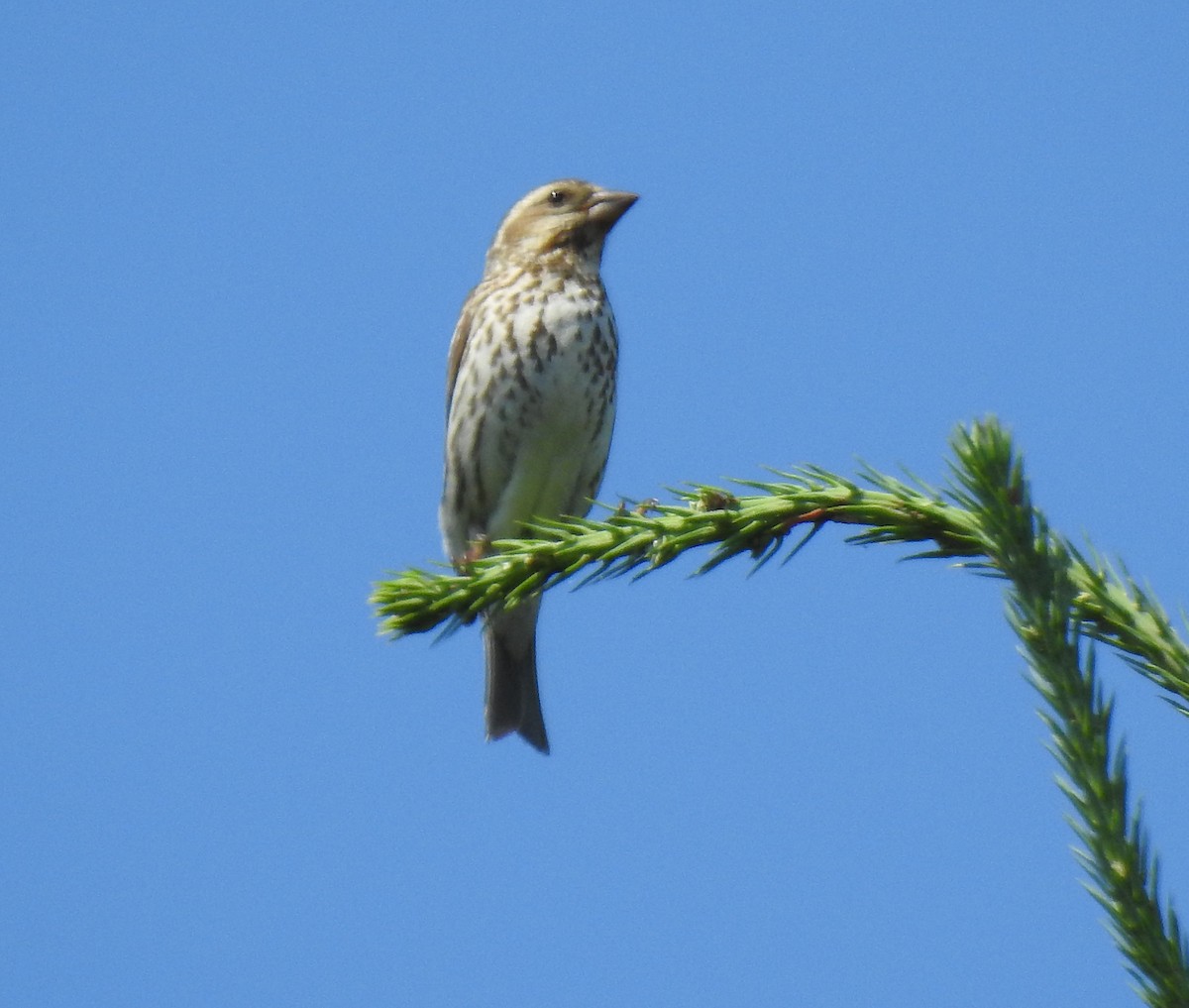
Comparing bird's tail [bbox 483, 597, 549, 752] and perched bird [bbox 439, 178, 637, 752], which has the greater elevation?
perched bird [bbox 439, 178, 637, 752]

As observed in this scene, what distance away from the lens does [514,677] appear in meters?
8.34

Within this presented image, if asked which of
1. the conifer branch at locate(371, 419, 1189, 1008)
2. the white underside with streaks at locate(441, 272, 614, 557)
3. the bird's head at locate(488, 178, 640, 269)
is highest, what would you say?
the bird's head at locate(488, 178, 640, 269)

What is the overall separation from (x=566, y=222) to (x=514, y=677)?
2633 mm

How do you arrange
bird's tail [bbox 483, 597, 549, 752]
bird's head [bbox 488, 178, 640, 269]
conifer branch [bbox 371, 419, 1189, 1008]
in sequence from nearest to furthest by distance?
conifer branch [bbox 371, 419, 1189, 1008] → bird's tail [bbox 483, 597, 549, 752] → bird's head [bbox 488, 178, 640, 269]

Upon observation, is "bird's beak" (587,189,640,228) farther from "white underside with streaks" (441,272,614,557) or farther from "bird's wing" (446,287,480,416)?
"bird's wing" (446,287,480,416)

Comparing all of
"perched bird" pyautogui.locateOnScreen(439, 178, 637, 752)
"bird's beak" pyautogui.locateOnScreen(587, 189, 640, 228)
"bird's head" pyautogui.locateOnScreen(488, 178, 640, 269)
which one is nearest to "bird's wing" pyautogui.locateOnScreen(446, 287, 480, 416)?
"perched bird" pyautogui.locateOnScreen(439, 178, 637, 752)

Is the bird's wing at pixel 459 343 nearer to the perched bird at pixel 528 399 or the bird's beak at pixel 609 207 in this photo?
the perched bird at pixel 528 399

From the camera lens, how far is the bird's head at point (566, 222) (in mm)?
8445

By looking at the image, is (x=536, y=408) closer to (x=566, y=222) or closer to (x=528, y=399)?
(x=528, y=399)

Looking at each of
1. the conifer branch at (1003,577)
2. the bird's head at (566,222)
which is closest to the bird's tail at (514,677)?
the bird's head at (566,222)

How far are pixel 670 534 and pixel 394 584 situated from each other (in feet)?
2.99

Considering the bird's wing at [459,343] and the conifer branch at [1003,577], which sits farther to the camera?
the bird's wing at [459,343]

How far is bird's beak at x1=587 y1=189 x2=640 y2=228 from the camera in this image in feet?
27.8

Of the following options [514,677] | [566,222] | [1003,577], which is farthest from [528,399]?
[1003,577]
